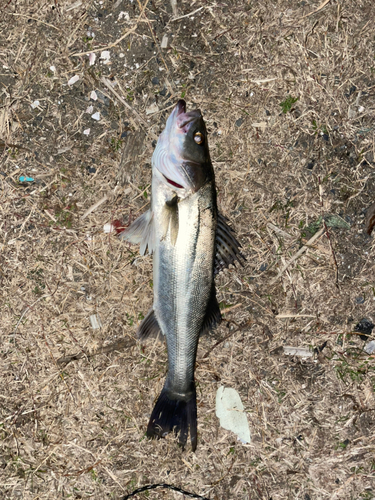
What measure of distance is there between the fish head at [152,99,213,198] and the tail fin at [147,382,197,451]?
1932mm

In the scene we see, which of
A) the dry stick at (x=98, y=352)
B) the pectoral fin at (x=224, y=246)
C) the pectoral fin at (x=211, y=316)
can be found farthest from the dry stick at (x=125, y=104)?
the dry stick at (x=98, y=352)

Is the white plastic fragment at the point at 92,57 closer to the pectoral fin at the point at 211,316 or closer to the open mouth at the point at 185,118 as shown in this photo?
the open mouth at the point at 185,118

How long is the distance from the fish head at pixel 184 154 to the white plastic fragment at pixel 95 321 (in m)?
1.65

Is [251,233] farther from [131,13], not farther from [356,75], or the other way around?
[131,13]

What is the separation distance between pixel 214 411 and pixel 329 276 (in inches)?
74.6

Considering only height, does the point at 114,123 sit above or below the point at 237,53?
below

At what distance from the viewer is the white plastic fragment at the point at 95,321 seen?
378 cm

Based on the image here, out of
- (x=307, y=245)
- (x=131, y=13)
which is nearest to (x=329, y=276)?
(x=307, y=245)

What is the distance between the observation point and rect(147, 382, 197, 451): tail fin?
3492 millimetres

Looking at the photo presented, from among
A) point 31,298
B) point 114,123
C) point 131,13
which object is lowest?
point 31,298

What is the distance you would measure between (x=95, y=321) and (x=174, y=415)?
125cm

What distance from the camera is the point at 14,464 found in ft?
12.5

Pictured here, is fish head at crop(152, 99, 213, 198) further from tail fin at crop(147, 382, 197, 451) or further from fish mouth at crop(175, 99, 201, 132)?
tail fin at crop(147, 382, 197, 451)

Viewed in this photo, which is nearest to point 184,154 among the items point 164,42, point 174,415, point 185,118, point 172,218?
point 185,118
